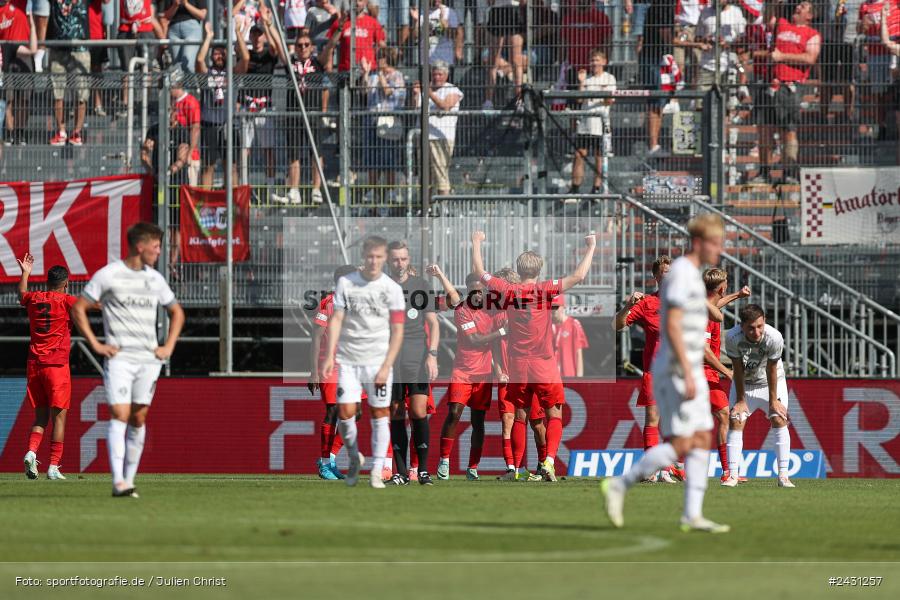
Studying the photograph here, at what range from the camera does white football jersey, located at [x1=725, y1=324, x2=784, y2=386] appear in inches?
579

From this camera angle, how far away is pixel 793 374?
2039 centimetres

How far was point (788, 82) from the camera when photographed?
72.9 ft

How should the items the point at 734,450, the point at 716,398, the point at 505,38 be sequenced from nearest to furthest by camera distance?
the point at 734,450 < the point at 716,398 < the point at 505,38

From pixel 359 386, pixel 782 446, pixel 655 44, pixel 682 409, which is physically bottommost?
pixel 782 446

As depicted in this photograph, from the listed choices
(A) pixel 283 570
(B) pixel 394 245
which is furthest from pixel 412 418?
(A) pixel 283 570

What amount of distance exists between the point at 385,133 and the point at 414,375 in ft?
25.6

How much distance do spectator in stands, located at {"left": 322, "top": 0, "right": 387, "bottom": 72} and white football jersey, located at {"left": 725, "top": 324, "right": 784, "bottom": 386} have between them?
9132mm

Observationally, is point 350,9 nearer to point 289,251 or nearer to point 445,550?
point 289,251

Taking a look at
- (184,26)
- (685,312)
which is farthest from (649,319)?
(184,26)

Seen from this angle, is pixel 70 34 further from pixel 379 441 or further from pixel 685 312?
pixel 685 312

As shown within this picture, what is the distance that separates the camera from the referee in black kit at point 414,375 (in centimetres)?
1441

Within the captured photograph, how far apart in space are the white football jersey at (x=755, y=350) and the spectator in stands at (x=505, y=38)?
7847 mm

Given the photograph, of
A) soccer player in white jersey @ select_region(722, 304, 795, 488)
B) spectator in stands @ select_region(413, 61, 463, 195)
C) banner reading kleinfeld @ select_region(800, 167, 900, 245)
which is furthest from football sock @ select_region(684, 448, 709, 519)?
banner reading kleinfeld @ select_region(800, 167, 900, 245)

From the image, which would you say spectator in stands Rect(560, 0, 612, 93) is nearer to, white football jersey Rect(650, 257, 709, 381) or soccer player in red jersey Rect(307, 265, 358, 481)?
soccer player in red jersey Rect(307, 265, 358, 481)
